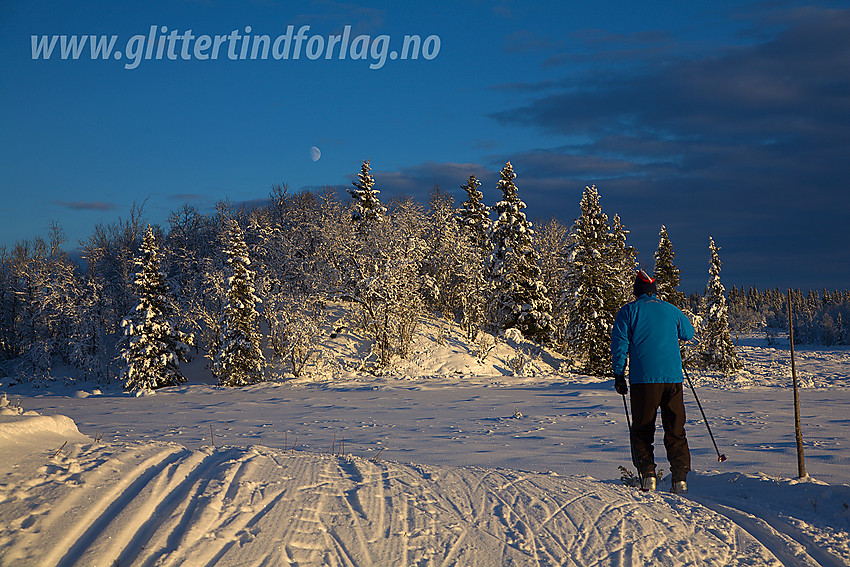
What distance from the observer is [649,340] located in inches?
224

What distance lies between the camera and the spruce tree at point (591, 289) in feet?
101

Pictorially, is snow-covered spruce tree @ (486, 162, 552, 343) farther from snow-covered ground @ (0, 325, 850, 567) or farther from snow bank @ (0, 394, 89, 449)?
snow bank @ (0, 394, 89, 449)

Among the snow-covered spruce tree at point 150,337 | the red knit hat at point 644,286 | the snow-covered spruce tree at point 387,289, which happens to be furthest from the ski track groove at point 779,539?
the snow-covered spruce tree at point 150,337

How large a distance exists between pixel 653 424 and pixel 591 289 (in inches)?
1057

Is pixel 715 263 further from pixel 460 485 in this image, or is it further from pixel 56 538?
pixel 56 538

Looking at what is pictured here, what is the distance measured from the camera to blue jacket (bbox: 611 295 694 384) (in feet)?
18.4

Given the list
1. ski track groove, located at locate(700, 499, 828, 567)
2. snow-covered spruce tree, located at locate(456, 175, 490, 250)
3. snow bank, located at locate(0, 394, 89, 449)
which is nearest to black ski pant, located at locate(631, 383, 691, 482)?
ski track groove, located at locate(700, 499, 828, 567)

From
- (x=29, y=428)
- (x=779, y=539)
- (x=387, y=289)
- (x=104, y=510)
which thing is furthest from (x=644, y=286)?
(x=387, y=289)

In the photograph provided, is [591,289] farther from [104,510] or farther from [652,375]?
[104,510]

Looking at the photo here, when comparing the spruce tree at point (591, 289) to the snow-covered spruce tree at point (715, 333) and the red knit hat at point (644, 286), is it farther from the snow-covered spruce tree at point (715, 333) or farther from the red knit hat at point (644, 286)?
the red knit hat at point (644, 286)

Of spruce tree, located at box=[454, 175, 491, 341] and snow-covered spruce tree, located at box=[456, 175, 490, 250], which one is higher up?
snow-covered spruce tree, located at box=[456, 175, 490, 250]

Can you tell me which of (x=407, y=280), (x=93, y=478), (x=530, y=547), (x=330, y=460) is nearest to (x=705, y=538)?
(x=530, y=547)

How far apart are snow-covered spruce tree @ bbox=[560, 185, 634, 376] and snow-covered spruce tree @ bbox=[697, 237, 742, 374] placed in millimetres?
10206

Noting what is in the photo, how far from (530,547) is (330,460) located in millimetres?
2490
